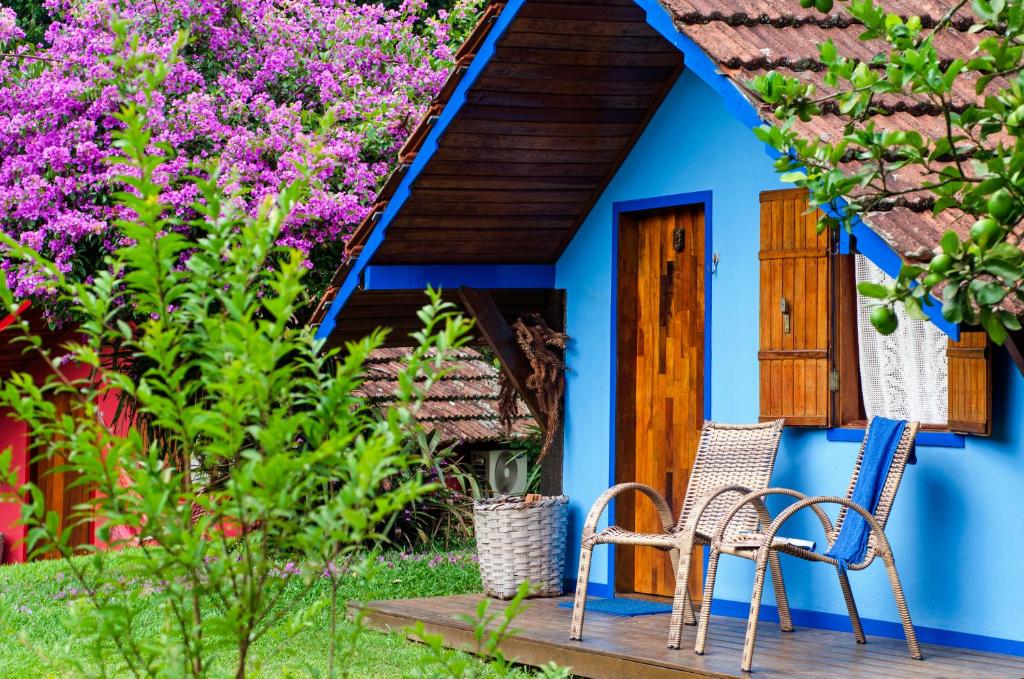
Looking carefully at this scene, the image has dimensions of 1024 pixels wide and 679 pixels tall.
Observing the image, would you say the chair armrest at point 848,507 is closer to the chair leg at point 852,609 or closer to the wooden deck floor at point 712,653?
the chair leg at point 852,609

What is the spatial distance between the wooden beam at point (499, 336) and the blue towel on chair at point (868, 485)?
2.93 metres

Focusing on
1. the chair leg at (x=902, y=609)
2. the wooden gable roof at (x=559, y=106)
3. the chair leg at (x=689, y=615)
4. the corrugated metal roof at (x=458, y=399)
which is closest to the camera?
the chair leg at (x=902, y=609)

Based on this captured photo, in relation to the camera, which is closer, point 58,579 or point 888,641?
point 888,641

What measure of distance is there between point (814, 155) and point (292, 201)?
209 cm

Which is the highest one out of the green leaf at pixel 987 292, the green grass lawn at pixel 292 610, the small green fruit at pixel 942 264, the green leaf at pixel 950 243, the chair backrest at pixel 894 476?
the green leaf at pixel 950 243

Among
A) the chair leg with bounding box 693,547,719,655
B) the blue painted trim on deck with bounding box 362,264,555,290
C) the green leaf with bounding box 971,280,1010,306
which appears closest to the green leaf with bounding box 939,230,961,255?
the green leaf with bounding box 971,280,1010,306

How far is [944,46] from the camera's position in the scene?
6.87 metres

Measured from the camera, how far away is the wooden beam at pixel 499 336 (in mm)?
8828

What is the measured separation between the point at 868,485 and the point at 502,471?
7040 millimetres

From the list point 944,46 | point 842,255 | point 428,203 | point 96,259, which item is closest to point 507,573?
point 428,203

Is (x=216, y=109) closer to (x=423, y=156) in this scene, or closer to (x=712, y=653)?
(x=423, y=156)

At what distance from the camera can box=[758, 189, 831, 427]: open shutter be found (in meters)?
7.06

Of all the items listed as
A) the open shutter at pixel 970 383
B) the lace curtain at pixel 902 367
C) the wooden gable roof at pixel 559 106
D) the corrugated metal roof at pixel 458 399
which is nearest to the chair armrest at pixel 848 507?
the open shutter at pixel 970 383

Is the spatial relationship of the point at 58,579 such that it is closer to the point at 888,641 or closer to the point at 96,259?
the point at 96,259
